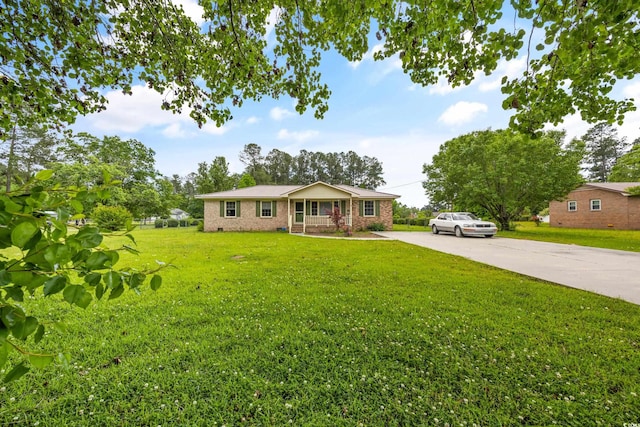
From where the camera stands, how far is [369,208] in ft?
62.8

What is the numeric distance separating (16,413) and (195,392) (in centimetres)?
128

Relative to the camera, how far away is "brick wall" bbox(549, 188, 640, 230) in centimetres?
1940

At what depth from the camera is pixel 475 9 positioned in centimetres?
266

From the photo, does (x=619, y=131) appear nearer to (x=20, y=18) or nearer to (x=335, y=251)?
(x=335, y=251)

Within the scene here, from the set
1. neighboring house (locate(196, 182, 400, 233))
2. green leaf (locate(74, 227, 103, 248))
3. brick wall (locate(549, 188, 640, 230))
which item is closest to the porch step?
neighboring house (locate(196, 182, 400, 233))

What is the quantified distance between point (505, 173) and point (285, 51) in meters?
18.3

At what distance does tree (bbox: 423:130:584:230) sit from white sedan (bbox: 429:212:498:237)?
8.80 feet

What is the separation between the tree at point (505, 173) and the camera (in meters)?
16.0

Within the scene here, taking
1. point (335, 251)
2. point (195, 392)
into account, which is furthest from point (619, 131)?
point (195, 392)

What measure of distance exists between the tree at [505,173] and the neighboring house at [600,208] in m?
3.78

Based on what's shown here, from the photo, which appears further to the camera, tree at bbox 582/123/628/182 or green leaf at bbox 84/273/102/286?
tree at bbox 582/123/628/182

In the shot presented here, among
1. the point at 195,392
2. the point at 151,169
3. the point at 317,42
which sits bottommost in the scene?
the point at 195,392

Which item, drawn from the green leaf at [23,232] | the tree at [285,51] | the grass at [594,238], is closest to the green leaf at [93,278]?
the green leaf at [23,232]

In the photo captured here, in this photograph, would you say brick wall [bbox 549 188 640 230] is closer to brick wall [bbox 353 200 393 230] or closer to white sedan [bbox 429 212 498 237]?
white sedan [bbox 429 212 498 237]
